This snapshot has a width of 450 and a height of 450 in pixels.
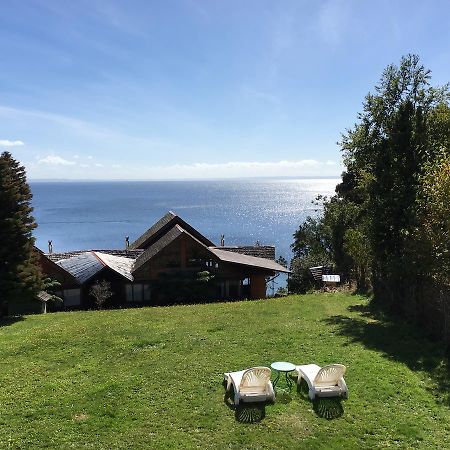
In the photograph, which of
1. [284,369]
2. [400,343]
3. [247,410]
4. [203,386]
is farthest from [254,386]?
[400,343]

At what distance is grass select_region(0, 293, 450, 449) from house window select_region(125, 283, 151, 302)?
1531 cm

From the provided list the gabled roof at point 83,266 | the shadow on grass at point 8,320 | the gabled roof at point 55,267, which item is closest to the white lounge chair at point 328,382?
the shadow on grass at point 8,320

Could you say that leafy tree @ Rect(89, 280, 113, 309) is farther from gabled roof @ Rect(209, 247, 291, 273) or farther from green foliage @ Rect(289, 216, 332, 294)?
green foliage @ Rect(289, 216, 332, 294)

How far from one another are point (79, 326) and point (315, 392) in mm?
11514

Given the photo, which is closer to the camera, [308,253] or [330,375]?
[330,375]

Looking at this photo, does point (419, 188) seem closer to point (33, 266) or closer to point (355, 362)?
point (355, 362)

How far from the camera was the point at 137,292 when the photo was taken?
114 ft

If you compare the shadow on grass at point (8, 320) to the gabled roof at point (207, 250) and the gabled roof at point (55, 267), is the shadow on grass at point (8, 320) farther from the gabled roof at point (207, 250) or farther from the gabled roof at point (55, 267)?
the gabled roof at point (207, 250)

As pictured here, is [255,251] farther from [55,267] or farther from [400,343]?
[400,343]

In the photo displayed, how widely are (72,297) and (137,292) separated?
5049mm

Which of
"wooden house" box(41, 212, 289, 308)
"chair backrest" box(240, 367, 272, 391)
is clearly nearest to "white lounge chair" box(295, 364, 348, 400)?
"chair backrest" box(240, 367, 272, 391)

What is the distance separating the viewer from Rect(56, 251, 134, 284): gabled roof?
34.0 metres

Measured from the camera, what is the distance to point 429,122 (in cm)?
2112

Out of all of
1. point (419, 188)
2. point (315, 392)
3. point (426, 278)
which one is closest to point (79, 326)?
point (315, 392)
